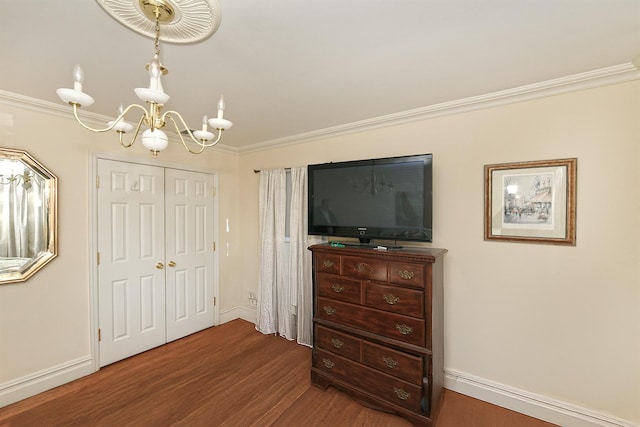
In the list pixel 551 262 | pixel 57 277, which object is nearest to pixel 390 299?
pixel 551 262

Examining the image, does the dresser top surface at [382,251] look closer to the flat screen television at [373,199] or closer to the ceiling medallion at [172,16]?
the flat screen television at [373,199]

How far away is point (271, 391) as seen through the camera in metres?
2.36

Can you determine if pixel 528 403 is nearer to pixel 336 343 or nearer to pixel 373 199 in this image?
pixel 336 343

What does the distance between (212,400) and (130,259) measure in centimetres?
166

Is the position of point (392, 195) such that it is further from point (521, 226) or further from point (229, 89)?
point (229, 89)

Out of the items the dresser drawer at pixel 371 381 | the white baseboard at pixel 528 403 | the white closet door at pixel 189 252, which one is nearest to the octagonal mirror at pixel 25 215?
the white closet door at pixel 189 252

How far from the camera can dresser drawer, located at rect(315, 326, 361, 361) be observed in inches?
88.1

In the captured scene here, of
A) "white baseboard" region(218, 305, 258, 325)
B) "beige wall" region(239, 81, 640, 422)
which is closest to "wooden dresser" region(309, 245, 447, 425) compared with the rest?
"beige wall" region(239, 81, 640, 422)

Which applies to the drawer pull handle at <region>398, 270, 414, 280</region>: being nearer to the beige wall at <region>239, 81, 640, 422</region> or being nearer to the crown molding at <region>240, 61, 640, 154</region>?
the beige wall at <region>239, 81, 640, 422</region>

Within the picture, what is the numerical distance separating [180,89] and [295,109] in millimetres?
917

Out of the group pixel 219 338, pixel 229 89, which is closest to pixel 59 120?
pixel 229 89

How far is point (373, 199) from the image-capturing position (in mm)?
2445

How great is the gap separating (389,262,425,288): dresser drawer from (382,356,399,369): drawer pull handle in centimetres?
57

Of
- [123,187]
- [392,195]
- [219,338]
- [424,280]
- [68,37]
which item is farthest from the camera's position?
[219,338]
